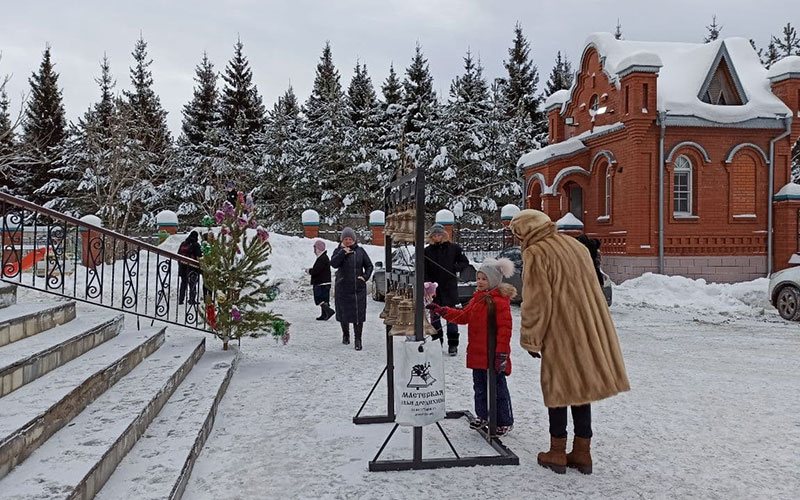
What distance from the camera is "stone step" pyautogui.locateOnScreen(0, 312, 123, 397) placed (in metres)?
4.20

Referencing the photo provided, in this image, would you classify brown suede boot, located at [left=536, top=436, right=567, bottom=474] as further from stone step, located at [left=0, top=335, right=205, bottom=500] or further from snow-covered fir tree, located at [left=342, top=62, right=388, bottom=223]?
snow-covered fir tree, located at [left=342, top=62, right=388, bottom=223]

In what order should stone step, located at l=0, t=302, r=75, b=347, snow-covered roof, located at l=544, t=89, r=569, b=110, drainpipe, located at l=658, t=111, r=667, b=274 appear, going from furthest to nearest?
snow-covered roof, located at l=544, t=89, r=569, b=110 → drainpipe, located at l=658, t=111, r=667, b=274 → stone step, located at l=0, t=302, r=75, b=347

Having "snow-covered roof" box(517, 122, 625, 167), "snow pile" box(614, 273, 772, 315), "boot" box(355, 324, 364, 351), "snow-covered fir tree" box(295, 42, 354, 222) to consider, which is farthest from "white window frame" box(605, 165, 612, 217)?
"snow-covered fir tree" box(295, 42, 354, 222)

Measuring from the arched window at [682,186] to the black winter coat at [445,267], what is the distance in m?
13.3

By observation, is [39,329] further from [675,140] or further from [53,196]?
[53,196]

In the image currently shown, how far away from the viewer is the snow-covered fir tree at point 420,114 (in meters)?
33.6

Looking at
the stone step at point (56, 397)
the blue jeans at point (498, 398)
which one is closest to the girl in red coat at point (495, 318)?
the blue jeans at point (498, 398)

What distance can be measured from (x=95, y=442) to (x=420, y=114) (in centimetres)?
3380

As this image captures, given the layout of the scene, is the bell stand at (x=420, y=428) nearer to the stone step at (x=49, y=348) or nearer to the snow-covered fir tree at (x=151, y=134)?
the stone step at (x=49, y=348)

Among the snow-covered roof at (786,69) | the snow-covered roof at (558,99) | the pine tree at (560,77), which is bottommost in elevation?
the snow-covered roof at (786,69)

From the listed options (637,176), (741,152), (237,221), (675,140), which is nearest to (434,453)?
(237,221)

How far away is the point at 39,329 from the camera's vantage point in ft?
18.2

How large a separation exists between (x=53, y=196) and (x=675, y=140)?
108 ft

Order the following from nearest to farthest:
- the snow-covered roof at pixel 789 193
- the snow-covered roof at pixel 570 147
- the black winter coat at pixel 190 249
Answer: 1. the black winter coat at pixel 190 249
2. the snow-covered roof at pixel 789 193
3. the snow-covered roof at pixel 570 147
